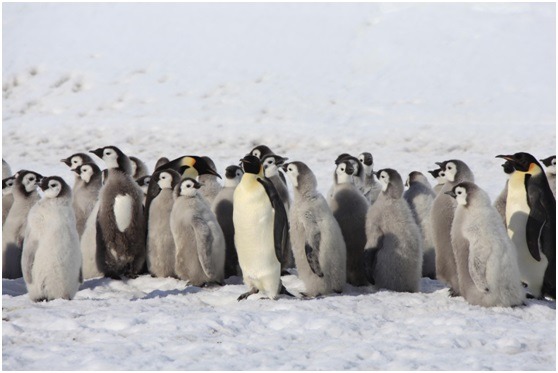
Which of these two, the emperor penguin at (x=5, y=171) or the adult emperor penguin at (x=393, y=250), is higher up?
the emperor penguin at (x=5, y=171)

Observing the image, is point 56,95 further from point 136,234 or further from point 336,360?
point 336,360

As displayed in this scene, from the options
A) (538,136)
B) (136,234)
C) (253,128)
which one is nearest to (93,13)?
Answer: (253,128)

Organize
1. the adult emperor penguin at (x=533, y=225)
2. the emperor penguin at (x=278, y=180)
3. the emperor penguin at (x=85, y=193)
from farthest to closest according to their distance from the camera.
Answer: the emperor penguin at (x=85, y=193)
the emperor penguin at (x=278, y=180)
the adult emperor penguin at (x=533, y=225)

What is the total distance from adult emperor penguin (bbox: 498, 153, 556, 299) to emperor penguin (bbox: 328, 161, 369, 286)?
102cm

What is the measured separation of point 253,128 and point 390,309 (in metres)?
10.6

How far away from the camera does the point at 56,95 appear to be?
1794 centimetres

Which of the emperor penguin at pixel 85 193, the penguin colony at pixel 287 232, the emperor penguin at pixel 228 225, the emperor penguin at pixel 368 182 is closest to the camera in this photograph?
the penguin colony at pixel 287 232

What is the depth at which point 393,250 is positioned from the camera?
602 centimetres

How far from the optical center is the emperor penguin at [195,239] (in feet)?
20.4

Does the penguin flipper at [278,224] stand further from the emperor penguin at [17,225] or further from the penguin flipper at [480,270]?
the emperor penguin at [17,225]

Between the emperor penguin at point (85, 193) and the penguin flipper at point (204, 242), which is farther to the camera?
the emperor penguin at point (85, 193)

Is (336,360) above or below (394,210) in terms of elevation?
below

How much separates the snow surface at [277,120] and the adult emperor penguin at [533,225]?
36cm

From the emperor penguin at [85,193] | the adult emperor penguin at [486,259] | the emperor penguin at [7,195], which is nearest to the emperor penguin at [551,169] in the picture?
the adult emperor penguin at [486,259]
